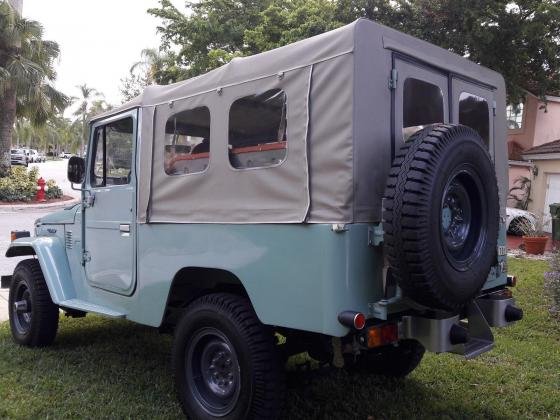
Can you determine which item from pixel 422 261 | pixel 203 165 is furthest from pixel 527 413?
pixel 203 165

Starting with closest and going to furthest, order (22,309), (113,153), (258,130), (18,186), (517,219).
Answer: (258,130), (113,153), (22,309), (517,219), (18,186)

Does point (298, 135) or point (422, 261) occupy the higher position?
point (298, 135)

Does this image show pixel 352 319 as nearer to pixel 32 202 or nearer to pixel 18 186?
pixel 32 202

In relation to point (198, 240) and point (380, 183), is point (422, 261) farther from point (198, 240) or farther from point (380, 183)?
point (198, 240)

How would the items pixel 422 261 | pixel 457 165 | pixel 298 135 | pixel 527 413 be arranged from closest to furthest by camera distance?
pixel 422 261, pixel 457 165, pixel 298 135, pixel 527 413

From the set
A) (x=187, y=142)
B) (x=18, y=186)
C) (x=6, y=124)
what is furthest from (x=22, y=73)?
(x=187, y=142)

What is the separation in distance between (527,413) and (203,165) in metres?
2.92

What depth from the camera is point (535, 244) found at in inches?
450

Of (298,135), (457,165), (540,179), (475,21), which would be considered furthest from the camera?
(540,179)

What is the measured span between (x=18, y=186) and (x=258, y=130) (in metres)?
19.7

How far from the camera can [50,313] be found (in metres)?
5.00

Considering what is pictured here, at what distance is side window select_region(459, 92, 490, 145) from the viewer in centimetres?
388

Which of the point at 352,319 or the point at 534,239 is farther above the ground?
the point at 534,239

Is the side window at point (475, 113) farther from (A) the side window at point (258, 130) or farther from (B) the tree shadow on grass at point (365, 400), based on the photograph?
(B) the tree shadow on grass at point (365, 400)
